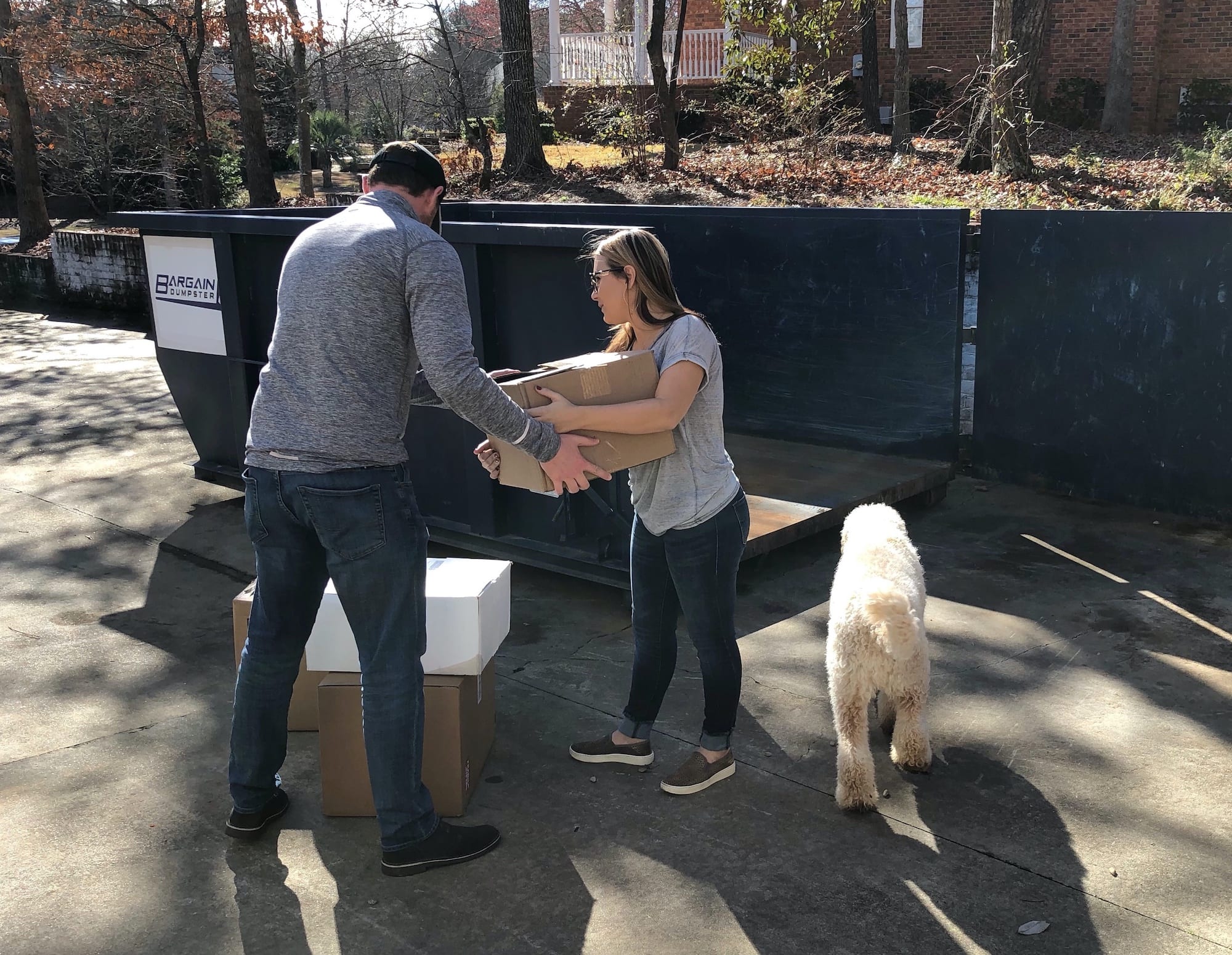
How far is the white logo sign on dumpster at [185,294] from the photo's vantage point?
6.69 meters

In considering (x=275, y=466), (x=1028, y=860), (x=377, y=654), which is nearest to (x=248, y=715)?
(x=377, y=654)

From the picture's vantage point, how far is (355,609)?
299 cm

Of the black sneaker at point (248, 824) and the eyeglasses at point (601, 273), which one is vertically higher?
the eyeglasses at point (601, 273)

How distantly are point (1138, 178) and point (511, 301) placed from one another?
430 inches

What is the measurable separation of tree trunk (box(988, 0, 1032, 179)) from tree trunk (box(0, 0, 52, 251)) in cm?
1644

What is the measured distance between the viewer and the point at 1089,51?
19688 mm

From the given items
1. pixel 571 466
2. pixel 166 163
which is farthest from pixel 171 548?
pixel 166 163

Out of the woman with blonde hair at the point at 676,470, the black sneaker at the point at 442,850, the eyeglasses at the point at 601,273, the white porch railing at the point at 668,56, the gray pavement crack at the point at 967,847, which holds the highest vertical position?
the white porch railing at the point at 668,56

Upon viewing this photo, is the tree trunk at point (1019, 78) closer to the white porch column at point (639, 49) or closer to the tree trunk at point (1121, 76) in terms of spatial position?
the tree trunk at point (1121, 76)

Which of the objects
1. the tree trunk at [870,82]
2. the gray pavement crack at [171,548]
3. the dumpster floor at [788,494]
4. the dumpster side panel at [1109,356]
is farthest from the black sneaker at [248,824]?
the tree trunk at [870,82]

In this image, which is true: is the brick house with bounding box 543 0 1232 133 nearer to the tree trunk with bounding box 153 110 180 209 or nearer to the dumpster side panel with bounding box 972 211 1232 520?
the tree trunk with bounding box 153 110 180 209

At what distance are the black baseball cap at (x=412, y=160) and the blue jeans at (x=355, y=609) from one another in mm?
837

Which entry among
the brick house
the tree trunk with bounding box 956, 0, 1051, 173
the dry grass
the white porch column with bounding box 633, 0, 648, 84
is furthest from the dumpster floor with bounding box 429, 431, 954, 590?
the dry grass

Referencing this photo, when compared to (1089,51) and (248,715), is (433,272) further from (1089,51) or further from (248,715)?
(1089,51)
